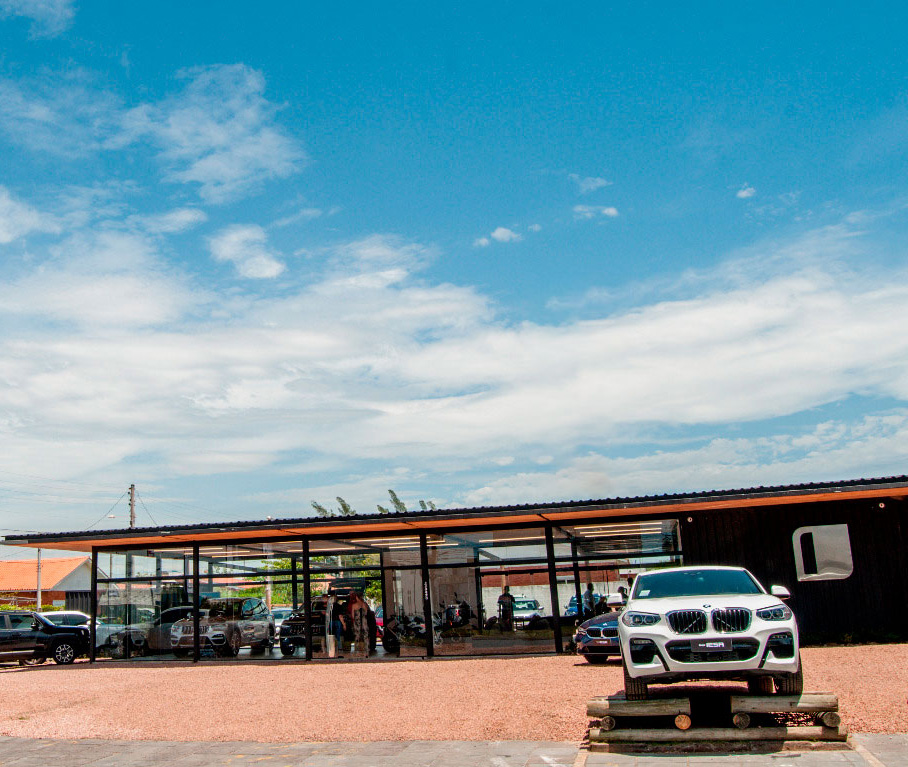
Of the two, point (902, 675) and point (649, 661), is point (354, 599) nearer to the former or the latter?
point (902, 675)

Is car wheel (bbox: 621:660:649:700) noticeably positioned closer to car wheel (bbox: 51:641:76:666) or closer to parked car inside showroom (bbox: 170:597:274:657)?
parked car inside showroom (bbox: 170:597:274:657)

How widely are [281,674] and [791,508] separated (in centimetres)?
1148

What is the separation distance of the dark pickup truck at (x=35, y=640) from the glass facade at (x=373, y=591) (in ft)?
2.63

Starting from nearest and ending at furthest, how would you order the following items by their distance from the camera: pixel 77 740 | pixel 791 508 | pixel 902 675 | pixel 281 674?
pixel 77 740 → pixel 902 675 → pixel 281 674 → pixel 791 508

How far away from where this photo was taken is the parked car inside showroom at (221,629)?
24109 millimetres

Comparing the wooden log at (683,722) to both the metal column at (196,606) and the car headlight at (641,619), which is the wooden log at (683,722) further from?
the metal column at (196,606)

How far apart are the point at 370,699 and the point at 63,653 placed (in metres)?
14.6

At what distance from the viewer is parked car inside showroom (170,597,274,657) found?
79.1 feet

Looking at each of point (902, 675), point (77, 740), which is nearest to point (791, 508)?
point (902, 675)

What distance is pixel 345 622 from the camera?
75.7 feet

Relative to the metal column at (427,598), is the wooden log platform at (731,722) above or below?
below

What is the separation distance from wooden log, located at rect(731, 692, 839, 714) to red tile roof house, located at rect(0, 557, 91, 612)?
57.8m

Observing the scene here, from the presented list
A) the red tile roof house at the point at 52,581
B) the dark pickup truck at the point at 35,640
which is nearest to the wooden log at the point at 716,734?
the dark pickup truck at the point at 35,640

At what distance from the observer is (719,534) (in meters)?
21.3
